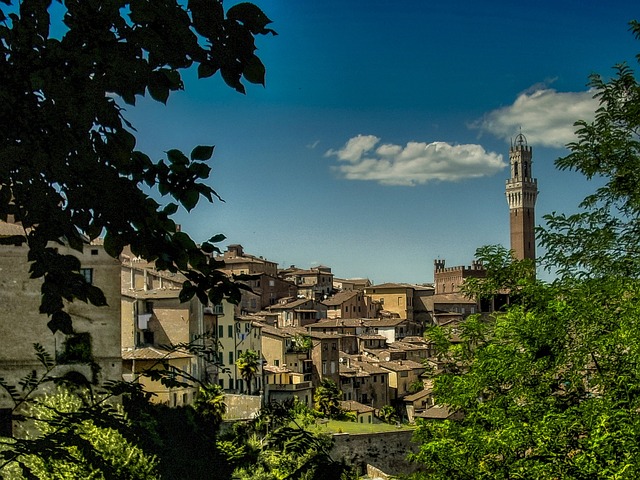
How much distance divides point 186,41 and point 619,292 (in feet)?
30.7

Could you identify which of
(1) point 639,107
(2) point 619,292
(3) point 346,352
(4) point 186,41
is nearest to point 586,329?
(2) point 619,292

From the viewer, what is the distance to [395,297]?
11081 centimetres

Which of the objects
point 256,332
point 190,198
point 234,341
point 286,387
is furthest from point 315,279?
point 190,198

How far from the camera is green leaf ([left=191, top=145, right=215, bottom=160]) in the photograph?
3029 millimetres

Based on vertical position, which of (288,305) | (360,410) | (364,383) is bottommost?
(360,410)

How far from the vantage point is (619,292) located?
36.1 feet

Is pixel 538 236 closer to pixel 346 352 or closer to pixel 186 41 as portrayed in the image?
pixel 186 41

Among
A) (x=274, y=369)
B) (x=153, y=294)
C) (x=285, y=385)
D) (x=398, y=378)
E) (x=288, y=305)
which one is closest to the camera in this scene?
(x=153, y=294)

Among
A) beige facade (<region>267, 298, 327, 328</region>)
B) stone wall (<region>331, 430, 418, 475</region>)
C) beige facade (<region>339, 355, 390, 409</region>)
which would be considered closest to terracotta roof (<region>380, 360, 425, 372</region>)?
beige facade (<region>339, 355, 390, 409</region>)

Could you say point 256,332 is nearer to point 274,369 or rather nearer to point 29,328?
point 274,369

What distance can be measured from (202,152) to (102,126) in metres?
0.39

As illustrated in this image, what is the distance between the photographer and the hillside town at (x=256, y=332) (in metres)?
23.8

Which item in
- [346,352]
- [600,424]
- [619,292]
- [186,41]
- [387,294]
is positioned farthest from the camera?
[387,294]

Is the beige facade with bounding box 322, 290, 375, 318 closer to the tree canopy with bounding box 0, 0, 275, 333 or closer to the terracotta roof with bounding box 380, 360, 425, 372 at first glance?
the terracotta roof with bounding box 380, 360, 425, 372
